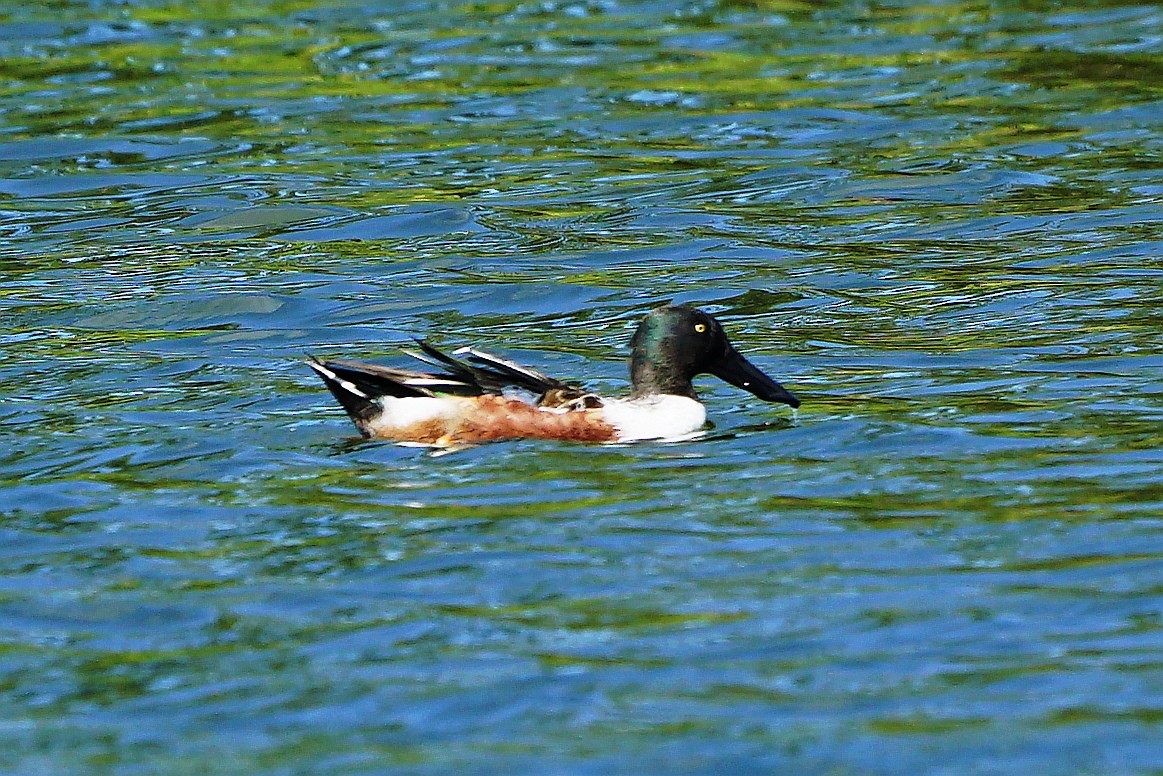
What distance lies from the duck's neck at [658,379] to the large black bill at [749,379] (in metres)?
0.23

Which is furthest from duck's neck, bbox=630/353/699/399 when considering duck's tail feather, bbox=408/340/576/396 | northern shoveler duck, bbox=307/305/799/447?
duck's tail feather, bbox=408/340/576/396

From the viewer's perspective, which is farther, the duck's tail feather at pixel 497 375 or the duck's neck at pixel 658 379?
the duck's neck at pixel 658 379

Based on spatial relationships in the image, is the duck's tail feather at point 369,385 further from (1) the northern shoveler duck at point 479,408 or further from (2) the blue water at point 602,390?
(2) the blue water at point 602,390

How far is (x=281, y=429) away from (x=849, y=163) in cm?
805

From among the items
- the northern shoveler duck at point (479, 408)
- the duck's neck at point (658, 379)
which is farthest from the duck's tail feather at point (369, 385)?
the duck's neck at point (658, 379)

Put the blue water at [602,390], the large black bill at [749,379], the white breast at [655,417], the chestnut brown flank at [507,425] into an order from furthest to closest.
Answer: the large black bill at [749,379] → the white breast at [655,417] → the chestnut brown flank at [507,425] → the blue water at [602,390]

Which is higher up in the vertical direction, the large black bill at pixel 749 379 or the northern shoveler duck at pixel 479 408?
the northern shoveler duck at pixel 479 408

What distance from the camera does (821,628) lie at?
261 inches

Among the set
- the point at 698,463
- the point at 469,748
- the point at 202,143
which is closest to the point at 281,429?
the point at 698,463

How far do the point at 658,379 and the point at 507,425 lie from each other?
0.87 meters

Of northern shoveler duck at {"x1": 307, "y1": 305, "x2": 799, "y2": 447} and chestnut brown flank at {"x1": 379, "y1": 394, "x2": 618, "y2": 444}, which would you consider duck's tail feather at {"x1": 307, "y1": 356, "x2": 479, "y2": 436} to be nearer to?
northern shoveler duck at {"x1": 307, "y1": 305, "x2": 799, "y2": 447}

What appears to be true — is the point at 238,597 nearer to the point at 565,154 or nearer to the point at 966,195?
the point at 966,195

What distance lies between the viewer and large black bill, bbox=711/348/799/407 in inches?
390

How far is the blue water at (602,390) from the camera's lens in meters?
6.12
